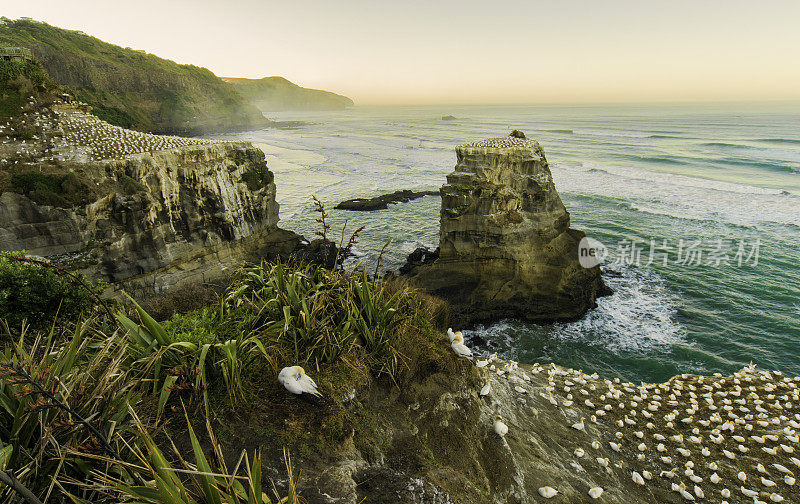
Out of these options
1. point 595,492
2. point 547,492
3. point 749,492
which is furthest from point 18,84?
point 749,492

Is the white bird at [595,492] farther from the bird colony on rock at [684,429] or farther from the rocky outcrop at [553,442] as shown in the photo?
the rocky outcrop at [553,442]

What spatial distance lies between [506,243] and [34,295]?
1424cm

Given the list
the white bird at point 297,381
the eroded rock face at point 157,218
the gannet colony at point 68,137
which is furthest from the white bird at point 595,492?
the gannet colony at point 68,137

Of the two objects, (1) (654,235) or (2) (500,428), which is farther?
(1) (654,235)

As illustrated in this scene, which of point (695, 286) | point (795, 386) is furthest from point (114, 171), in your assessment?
point (695, 286)

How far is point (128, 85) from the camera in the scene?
69.7 metres

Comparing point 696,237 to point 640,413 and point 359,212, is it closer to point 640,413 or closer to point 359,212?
point 640,413

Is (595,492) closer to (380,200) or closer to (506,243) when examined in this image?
(506,243)

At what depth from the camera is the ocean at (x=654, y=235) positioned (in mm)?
13812

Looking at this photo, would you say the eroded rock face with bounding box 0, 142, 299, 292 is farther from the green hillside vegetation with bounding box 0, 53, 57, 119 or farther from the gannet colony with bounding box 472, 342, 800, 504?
the gannet colony with bounding box 472, 342, 800, 504

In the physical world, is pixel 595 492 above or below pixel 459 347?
below

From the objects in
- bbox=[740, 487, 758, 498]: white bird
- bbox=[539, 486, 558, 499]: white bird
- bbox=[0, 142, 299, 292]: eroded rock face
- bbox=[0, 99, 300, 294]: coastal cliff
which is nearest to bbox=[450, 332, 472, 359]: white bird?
bbox=[539, 486, 558, 499]: white bird

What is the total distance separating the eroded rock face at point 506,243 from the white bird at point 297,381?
12048mm

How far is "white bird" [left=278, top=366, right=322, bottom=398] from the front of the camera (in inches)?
145
